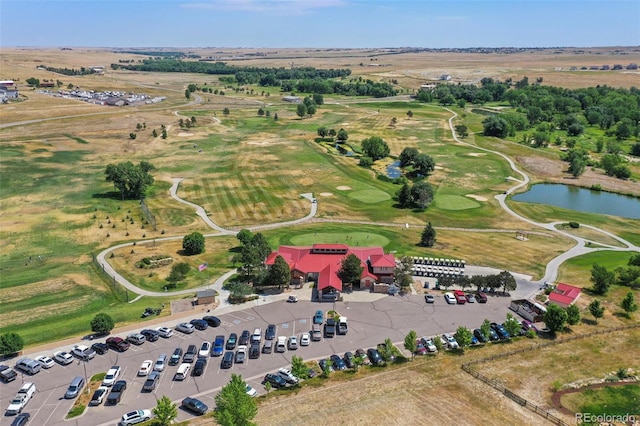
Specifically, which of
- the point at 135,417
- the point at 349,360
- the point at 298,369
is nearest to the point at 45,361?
the point at 135,417

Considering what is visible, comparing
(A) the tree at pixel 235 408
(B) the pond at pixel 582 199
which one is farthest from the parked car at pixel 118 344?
(B) the pond at pixel 582 199

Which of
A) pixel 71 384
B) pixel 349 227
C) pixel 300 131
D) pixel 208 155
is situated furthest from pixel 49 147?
pixel 71 384

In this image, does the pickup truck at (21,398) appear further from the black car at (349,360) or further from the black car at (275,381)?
the black car at (349,360)

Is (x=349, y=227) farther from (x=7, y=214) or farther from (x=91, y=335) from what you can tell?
(x=7, y=214)

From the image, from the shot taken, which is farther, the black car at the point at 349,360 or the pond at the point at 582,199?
the pond at the point at 582,199

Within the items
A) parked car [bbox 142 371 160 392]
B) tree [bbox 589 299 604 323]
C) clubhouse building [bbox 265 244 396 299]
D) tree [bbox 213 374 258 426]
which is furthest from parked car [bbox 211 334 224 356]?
tree [bbox 589 299 604 323]

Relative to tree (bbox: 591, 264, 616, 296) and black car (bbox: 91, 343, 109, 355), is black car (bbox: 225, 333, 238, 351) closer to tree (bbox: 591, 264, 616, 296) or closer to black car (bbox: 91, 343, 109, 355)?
black car (bbox: 91, 343, 109, 355)
